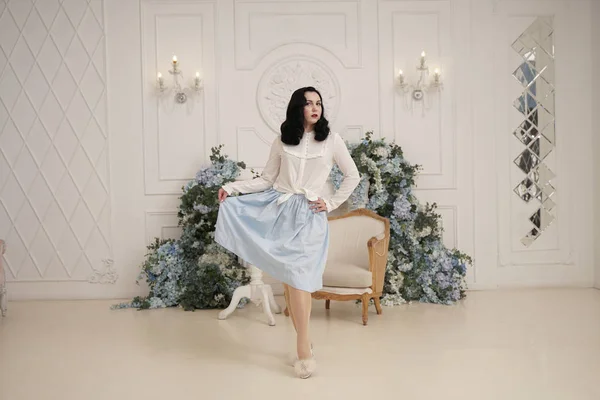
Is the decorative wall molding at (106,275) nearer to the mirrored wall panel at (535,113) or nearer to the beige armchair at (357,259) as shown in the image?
the beige armchair at (357,259)

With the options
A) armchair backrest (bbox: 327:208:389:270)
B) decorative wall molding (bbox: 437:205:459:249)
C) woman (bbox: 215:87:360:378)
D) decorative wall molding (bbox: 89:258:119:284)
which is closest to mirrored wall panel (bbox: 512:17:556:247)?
decorative wall molding (bbox: 437:205:459:249)

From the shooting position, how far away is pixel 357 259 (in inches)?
233

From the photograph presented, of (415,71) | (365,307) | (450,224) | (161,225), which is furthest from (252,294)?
(415,71)

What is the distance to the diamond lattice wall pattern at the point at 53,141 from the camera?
673 centimetres

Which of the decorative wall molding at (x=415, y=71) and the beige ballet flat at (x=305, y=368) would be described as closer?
the beige ballet flat at (x=305, y=368)

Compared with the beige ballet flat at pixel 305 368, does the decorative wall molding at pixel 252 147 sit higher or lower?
higher

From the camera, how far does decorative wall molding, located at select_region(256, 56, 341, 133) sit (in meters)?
6.77

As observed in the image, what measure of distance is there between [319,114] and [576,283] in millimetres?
4322

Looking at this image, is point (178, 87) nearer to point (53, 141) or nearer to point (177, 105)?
point (177, 105)

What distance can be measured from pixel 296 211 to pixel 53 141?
3.80 metres

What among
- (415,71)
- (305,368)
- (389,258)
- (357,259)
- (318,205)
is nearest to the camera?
(305,368)

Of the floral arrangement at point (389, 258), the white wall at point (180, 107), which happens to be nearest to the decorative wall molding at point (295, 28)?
the white wall at point (180, 107)

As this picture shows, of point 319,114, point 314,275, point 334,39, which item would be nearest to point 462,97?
point 334,39

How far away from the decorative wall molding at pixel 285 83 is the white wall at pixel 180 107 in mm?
11
